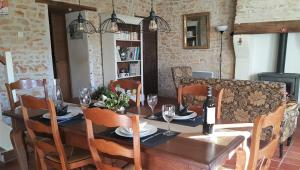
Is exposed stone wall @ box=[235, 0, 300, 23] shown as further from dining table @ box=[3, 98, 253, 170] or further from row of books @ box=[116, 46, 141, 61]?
dining table @ box=[3, 98, 253, 170]

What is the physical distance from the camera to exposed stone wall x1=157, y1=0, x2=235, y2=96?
5.86 metres

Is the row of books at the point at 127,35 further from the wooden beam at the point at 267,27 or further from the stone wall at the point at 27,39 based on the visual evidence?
the wooden beam at the point at 267,27

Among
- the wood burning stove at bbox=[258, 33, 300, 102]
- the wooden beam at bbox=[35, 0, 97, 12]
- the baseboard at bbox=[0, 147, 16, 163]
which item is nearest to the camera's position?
the baseboard at bbox=[0, 147, 16, 163]

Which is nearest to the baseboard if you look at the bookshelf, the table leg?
the table leg

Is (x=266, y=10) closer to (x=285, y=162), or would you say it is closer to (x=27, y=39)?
(x=285, y=162)

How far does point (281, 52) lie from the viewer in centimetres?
528

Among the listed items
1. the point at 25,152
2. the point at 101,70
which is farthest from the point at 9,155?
the point at 101,70

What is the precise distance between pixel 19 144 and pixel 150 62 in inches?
188

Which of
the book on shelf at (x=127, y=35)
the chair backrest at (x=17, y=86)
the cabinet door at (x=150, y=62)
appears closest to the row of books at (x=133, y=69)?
the book on shelf at (x=127, y=35)

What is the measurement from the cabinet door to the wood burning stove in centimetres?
276

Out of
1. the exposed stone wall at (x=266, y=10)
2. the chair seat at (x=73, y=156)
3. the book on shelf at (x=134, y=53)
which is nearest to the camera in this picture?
the chair seat at (x=73, y=156)

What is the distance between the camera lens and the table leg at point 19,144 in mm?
2219

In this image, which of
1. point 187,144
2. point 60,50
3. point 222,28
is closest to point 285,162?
point 187,144

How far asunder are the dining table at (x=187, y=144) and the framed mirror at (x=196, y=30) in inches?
182
